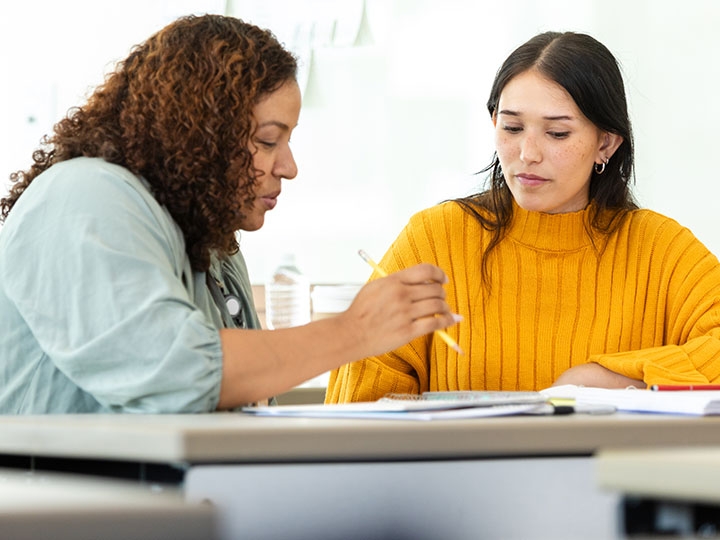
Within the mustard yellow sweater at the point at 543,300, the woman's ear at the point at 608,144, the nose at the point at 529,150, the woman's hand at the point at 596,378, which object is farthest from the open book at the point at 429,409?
the woman's ear at the point at 608,144

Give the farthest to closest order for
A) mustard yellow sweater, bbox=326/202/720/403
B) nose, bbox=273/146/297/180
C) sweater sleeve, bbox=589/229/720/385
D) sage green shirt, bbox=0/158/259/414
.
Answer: mustard yellow sweater, bbox=326/202/720/403 → sweater sleeve, bbox=589/229/720/385 → nose, bbox=273/146/297/180 → sage green shirt, bbox=0/158/259/414

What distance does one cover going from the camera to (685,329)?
6.53 feet

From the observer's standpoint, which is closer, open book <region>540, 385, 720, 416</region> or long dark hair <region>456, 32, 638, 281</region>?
open book <region>540, 385, 720, 416</region>

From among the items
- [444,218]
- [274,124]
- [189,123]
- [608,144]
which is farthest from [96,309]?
[608,144]

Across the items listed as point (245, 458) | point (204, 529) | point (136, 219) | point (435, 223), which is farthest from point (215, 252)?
point (204, 529)

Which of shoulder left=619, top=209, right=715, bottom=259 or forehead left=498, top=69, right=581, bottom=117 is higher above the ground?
forehead left=498, top=69, right=581, bottom=117

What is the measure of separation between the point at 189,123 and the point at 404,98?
2.09 m

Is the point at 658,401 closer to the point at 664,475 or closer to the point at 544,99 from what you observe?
the point at 664,475

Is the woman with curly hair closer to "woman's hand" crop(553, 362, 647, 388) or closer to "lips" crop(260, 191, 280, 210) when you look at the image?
"lips" crop(260, 191, 280, 210)

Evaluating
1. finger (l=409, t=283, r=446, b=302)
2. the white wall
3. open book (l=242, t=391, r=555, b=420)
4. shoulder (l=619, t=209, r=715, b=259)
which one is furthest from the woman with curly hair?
the white wall

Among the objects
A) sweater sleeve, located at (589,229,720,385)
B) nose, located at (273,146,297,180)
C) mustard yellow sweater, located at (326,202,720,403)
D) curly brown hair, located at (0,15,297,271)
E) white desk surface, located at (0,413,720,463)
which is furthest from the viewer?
mustard yellow sweater, located at (326,202,720,403)

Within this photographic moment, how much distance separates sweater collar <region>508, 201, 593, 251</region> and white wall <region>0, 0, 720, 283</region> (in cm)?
136

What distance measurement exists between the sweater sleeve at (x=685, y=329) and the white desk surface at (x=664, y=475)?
3.63 feet

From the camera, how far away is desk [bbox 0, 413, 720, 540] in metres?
0.90
